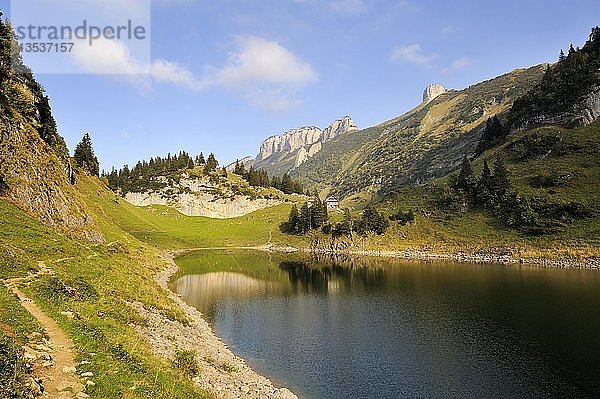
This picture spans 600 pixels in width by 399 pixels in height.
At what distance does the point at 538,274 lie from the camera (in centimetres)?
8006

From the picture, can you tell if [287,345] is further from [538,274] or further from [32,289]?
[538,274]

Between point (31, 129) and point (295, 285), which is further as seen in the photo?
point (295, 285)

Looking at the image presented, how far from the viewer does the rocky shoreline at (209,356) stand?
24.4 meters

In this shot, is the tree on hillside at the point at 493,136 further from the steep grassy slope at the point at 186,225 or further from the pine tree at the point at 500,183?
the steep grassy slope at the point at 186,225

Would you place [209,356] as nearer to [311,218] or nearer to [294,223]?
[311,218]

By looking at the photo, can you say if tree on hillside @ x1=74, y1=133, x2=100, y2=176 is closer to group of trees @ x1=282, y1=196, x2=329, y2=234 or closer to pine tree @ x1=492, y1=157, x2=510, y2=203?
group of trees @ x1=282, y1=196, x2=329, y2=234

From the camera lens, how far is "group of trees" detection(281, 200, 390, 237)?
13788 centimetres

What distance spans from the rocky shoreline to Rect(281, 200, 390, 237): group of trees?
10291cm

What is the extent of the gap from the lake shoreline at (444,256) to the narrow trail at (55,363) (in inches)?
4030

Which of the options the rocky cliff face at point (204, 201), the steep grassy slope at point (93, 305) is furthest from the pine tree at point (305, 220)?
the steep grassy slope at point (93, 305)

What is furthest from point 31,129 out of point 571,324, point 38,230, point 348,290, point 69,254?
point 571,324

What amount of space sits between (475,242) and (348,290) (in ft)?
217

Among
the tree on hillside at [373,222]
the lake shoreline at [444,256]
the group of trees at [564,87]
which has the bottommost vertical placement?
the lake shoreline at [444,256]

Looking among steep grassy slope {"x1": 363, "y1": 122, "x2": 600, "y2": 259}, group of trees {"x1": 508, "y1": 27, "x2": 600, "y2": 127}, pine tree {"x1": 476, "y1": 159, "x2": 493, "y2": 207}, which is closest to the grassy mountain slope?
steep grassy slope {"x1": 363, "y1": 122, "x2": 600, "y2": 259}
